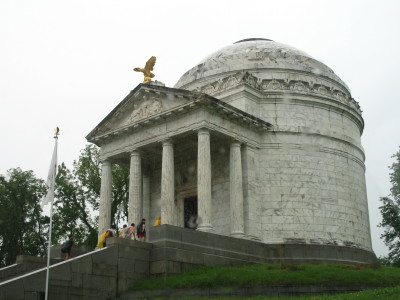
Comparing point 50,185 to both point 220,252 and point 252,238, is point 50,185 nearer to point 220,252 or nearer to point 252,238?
point 220,252

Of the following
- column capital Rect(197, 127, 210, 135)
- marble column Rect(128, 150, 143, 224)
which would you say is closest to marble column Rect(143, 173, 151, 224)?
marble column Rect(128, 150, 143, 224)

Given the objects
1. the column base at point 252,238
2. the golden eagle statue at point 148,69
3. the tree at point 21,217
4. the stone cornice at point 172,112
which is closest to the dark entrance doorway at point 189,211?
the column base at point 252,238

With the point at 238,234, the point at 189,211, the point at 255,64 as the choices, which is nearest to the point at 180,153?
the point at 189,211

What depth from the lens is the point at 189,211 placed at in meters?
31.7

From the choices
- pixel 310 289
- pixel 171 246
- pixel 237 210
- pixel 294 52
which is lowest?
pixel 310 289

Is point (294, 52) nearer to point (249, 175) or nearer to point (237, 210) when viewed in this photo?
point (249, 175)

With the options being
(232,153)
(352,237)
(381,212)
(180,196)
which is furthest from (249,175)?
(381,212)

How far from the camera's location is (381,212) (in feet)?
120

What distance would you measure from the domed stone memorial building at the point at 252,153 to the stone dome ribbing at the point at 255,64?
76 mm

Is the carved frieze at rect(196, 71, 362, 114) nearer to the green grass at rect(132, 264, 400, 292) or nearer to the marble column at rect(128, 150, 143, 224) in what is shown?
the marble column at rect(128, 150, 143, 224)

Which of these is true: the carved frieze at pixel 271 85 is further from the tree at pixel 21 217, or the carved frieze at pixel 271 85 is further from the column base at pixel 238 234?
the tree at pixel 21 217

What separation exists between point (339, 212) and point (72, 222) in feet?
87.0

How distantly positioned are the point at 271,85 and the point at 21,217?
91.5 feet

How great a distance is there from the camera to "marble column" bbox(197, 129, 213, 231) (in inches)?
994
